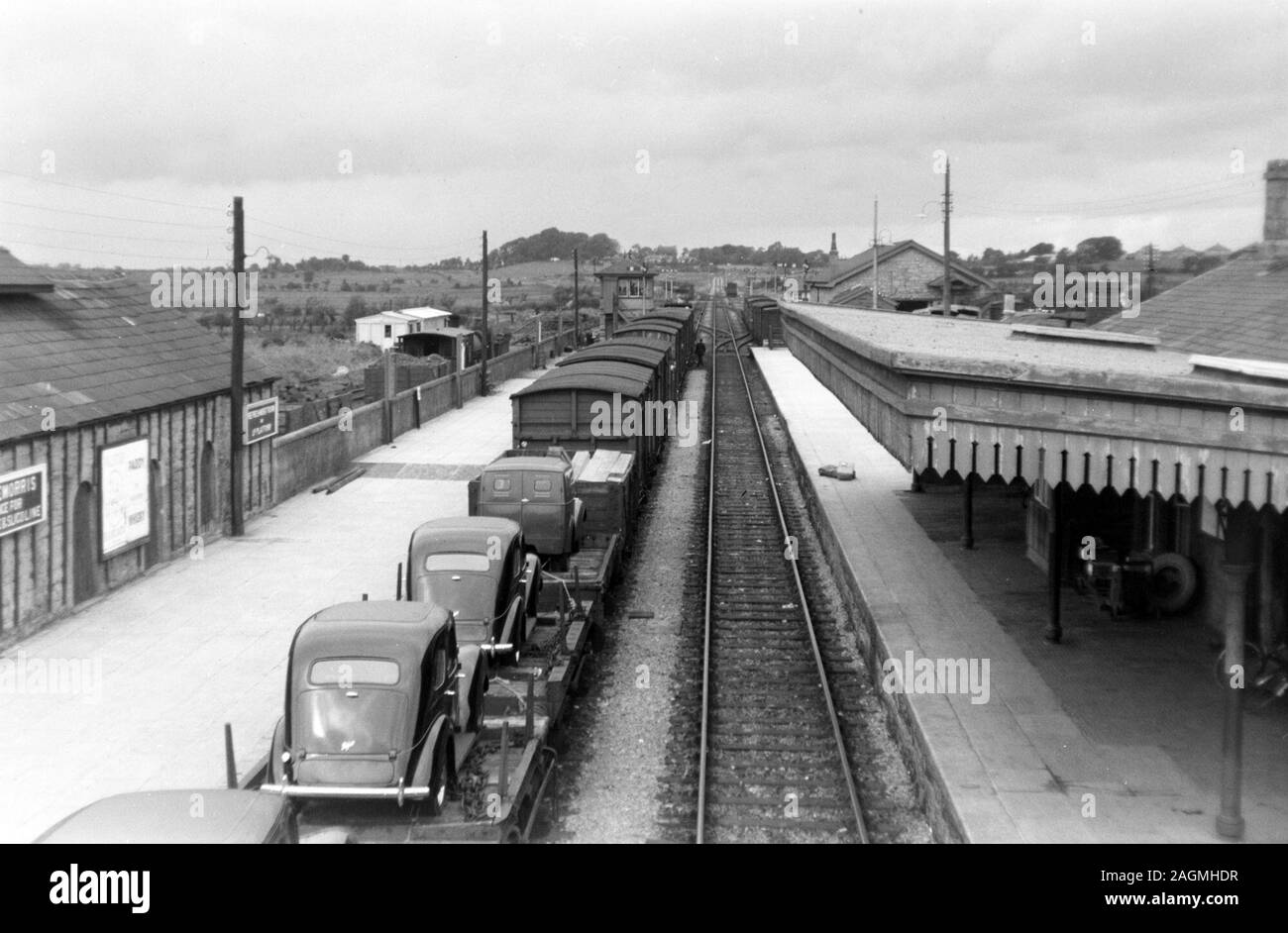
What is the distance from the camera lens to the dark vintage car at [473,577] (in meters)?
12.5

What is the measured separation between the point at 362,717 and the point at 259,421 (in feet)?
49.1

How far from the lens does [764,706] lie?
Answer: 14.0 meters

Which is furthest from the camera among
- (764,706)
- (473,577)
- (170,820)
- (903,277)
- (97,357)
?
(903,277)

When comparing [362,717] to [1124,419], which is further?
[1124,419]

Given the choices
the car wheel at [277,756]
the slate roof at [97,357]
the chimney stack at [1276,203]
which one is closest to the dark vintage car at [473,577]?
the car wheel at [277,756]

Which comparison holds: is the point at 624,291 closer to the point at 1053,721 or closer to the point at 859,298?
the point at 859,298

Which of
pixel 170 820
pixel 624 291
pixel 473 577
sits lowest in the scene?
pixel 170 820

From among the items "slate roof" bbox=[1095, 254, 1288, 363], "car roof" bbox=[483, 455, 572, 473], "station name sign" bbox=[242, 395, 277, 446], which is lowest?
"car roof" bbox=[483, 455, 572, 473]

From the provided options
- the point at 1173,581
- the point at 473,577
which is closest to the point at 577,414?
the point at 473,577

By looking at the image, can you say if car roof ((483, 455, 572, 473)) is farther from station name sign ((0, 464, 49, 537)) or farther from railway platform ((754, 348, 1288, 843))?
station name sign ((0, 464, 49, 537))

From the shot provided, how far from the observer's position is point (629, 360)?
2605 centimetres

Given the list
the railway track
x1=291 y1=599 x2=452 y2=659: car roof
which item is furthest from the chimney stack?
x1=291 y1=599 x2=452 y2=659: car roof

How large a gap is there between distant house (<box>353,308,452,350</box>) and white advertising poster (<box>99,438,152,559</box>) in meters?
32.8

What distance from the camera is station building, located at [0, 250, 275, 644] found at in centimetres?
1558
